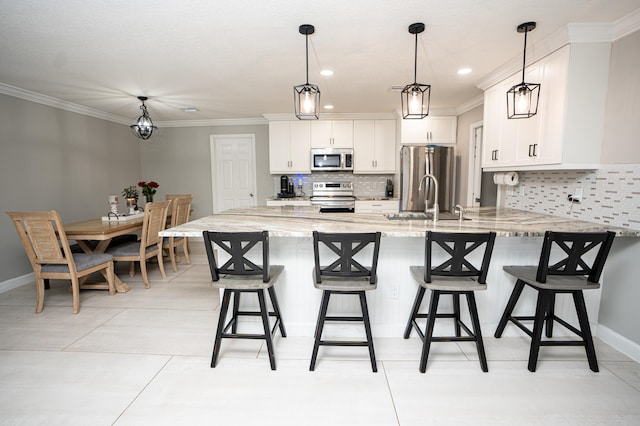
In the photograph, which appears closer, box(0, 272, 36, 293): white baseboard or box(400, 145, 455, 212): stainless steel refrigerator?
box(0, 272, 36, 293): white baseboard

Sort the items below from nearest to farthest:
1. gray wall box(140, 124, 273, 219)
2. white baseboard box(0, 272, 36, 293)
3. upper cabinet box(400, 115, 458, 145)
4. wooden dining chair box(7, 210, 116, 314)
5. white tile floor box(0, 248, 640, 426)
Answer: white tile floor box(0, 248, 640, 426) < wooden dining chair box(7, 210, 116, 314) < white baseboard box(0, 272, 36, 293) < upper cabinet box(400, 115, 458, 145) < gray wall box(140, 124, 273, 219)

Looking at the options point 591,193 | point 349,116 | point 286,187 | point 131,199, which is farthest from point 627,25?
point 131,199

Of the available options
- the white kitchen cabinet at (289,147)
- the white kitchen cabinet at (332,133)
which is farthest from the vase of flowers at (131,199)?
the white kitchen cabinet at (332,133)

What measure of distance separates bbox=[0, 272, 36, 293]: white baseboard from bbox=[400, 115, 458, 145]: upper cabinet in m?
5.22

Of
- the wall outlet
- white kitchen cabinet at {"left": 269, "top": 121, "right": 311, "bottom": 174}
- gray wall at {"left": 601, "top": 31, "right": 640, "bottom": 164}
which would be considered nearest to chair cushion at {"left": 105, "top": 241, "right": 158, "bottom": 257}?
white kitchen cabinet at {"left": 269, "top": 121, "right": 311, "bottom": 174}

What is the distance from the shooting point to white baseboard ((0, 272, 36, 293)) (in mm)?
3490

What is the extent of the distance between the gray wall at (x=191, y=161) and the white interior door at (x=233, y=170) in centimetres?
9

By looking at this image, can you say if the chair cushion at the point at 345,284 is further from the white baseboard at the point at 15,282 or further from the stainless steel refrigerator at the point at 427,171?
the white baseboard at the point at 15,282

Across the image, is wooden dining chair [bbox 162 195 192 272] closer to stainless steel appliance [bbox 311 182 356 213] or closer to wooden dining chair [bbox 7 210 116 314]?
wooden dining chair [bbox 7 210 116 314]

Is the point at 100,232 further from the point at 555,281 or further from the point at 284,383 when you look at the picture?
the point at 555,281

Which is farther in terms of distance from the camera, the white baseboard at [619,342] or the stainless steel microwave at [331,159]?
the stainless steel microwave at [331,159]

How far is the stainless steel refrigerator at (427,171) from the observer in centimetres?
452

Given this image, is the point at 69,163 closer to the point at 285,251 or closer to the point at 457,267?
the point at 285,251

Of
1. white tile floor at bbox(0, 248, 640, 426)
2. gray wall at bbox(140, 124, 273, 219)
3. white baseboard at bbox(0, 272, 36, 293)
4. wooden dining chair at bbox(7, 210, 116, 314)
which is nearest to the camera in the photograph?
white tile floor at bbox(0, 248, 640, 426)
